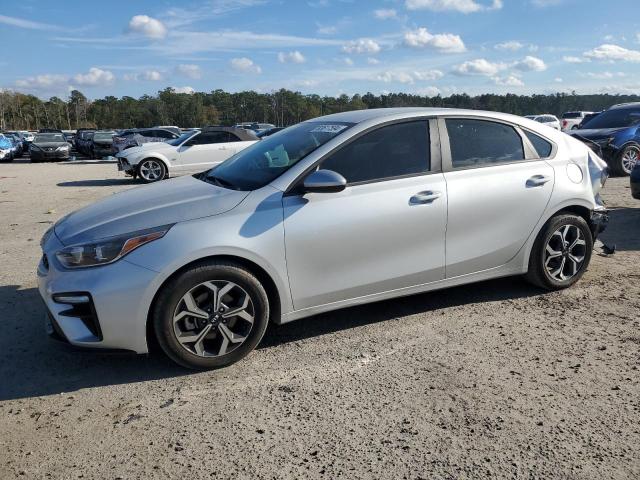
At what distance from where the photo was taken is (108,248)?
329 cm

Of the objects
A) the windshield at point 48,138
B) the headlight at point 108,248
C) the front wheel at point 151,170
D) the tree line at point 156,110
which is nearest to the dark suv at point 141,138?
the windshield at point 48,138

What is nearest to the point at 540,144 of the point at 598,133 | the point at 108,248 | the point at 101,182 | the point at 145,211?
the point at 145,211

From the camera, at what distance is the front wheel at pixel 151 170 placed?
14289 mm

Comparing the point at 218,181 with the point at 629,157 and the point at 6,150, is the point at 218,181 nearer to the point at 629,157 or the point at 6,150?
the point at 629,157

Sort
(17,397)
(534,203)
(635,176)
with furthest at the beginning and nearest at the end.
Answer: (635,176) < (534,203) < (17,397)

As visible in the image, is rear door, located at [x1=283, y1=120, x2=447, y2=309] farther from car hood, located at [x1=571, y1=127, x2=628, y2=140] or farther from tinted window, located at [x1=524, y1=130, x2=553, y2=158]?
car hood, located at [x1=571, y1=127, x2=628, y2=140]

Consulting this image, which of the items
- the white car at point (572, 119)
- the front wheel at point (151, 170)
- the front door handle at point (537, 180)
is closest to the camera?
the front door handle at point (537, 180)

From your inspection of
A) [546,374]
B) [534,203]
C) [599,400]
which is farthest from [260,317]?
[534,203]

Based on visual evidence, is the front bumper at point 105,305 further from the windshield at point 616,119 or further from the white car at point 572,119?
the white car at point 572,119

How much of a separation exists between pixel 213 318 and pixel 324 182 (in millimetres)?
1165

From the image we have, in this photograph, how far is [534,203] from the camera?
14.5 ft

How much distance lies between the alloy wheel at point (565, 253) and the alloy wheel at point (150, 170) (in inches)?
469

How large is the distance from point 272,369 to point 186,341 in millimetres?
597

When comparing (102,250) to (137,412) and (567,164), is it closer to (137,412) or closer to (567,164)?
(137,412)
